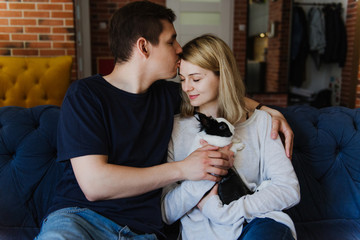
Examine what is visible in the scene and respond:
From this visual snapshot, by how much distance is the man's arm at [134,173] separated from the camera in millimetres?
1194

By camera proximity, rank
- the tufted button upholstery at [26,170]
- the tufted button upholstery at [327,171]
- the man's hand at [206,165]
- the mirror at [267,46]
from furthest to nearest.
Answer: the mirror at [267,46], the tufted button upholstery at [327,171], the tufted button upholstery at [26,170], the man's hand at [206,165]

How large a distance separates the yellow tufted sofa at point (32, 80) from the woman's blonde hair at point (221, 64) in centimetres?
211

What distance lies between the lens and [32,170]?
1568 mm

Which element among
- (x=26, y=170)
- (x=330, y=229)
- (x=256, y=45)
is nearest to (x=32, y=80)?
(x=26, y=170)

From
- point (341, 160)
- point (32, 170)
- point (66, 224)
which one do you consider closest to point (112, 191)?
point (66, 224)

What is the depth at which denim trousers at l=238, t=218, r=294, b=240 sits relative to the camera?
3.82ft

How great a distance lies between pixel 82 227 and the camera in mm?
1211

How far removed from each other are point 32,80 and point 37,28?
0.85 meters

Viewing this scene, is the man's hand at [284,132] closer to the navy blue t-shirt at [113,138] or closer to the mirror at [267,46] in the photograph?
the navy blue t-shirt at [113,138]

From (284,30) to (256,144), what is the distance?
4913 mm

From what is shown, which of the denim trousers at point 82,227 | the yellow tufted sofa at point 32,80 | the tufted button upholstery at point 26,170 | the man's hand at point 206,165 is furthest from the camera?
the yellow tufted sofa at point 32,80

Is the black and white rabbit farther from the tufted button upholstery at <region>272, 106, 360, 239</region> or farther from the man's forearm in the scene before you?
the tufted button upholstery at <region>272, 106, 360, 239</region>

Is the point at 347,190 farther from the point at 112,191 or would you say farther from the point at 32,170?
the point at 32,170

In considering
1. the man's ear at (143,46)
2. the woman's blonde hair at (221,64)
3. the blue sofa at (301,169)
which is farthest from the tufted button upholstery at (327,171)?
the man's ear at (143,46)
